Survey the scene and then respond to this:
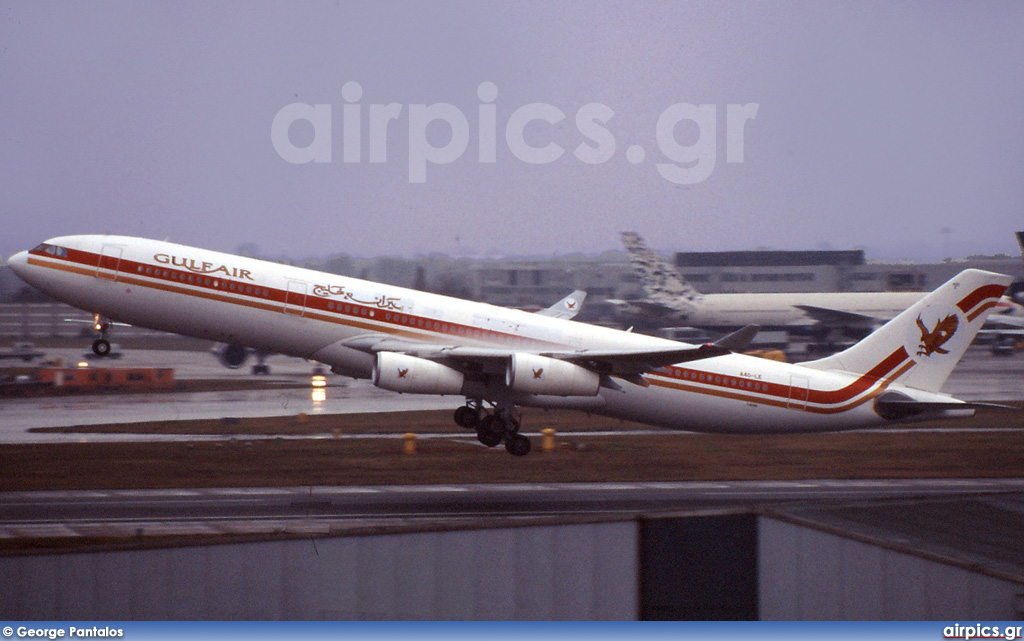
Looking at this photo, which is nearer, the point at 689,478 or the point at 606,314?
the point at 689,478

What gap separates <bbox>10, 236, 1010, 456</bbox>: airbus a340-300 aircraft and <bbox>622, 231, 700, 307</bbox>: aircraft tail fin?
97.1 feet

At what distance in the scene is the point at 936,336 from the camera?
38.8m

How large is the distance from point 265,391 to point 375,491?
28.9m

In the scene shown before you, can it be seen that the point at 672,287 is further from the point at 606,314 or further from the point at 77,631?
the point at 77,631

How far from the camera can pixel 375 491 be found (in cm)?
3234

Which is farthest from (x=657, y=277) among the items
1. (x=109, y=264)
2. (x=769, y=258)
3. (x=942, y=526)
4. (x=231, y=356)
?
(x=942, y=526)

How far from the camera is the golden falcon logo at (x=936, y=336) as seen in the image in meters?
38.7

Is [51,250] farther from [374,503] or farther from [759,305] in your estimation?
[759,305]

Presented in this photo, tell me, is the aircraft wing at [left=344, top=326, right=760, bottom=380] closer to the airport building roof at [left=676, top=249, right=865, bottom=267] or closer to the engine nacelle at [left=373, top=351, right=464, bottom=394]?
the engine nacelle at [left=373, top=351, right=464, bottom=394]

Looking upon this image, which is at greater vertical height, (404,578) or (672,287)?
(672,287)

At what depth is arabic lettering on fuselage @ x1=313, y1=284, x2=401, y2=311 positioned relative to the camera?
34.5 meters

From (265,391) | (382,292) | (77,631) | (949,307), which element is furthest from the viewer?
(265,391)

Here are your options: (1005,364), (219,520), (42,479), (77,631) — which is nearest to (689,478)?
(219,520)

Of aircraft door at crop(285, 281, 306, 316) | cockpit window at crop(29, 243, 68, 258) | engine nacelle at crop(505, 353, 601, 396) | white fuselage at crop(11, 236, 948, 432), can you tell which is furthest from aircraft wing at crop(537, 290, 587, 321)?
cockpit window at crop(29, 243, 68, 258)
